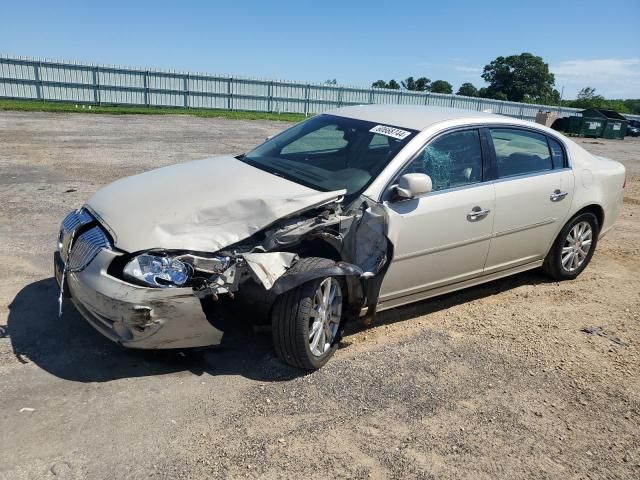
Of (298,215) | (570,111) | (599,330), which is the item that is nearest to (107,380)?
(298,215)

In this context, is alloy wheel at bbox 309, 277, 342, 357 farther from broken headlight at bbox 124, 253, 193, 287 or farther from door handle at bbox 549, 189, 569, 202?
door handle at bbox 549, 189, 569, 202

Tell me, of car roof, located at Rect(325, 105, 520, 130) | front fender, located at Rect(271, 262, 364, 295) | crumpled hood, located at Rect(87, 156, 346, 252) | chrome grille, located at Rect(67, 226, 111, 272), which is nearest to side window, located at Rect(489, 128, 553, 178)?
car roof, located at Rect(325, 105, 520, 130)

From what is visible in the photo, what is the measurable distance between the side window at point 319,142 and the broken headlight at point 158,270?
6.29 feet

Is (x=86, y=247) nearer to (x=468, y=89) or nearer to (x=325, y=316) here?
(x=325, y=316)

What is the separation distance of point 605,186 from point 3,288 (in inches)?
227

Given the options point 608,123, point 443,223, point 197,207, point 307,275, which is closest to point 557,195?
point 443,223

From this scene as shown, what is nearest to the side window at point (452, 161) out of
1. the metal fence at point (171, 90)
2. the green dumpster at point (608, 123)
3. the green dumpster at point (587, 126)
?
the metal fence at point (171, 90)

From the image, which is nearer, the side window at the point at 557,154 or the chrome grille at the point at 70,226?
the chrome grille at the point at 70,226

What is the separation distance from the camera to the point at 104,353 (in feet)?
12.1

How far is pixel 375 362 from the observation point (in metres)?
3.87

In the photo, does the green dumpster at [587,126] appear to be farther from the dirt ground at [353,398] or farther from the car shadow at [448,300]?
the dirt ground at [353,398]

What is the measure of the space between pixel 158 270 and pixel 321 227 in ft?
3.55

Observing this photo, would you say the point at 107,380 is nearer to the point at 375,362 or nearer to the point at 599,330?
the point at 375,362

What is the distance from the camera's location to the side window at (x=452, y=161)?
429cm
